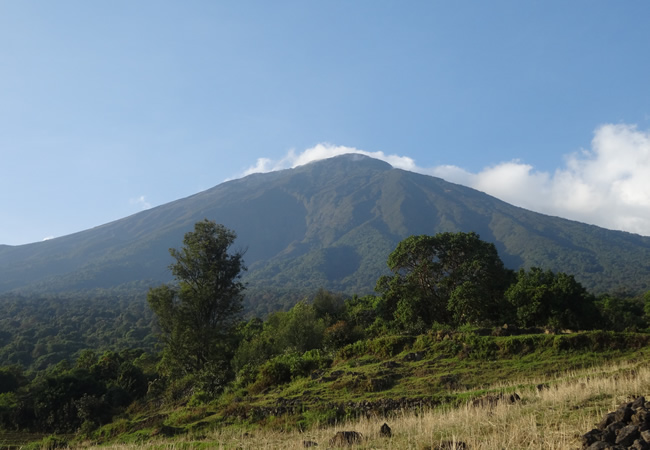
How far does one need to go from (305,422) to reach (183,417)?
572 cm

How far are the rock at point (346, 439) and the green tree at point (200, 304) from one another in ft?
53.8

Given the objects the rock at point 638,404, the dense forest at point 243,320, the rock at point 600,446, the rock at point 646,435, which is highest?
the rock at point 646,435

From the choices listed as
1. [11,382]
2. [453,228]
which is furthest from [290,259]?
[11,382]

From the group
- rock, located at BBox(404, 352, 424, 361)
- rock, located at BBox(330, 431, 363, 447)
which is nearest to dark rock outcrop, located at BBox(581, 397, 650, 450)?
rock, located at BBox(330, 431, 363, 447)

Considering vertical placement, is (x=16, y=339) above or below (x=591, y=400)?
below

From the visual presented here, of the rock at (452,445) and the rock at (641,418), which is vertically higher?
the rock at (641,418)

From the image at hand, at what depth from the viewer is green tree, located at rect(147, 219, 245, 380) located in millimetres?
21422

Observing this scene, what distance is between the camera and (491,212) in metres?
191

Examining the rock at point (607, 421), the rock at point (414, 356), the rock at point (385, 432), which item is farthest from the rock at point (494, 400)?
the rock at point (414, 356)

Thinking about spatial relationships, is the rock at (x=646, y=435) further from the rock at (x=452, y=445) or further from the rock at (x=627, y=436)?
the rock at (x=452, y=445)

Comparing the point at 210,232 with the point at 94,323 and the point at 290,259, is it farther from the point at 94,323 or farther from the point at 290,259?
the point at 290,259

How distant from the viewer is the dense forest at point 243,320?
1955 cm

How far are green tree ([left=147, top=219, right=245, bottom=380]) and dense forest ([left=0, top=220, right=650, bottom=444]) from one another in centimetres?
5

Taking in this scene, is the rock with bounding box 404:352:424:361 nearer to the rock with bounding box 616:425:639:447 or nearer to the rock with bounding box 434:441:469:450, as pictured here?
the rock with bounding box 434:441:469:450
